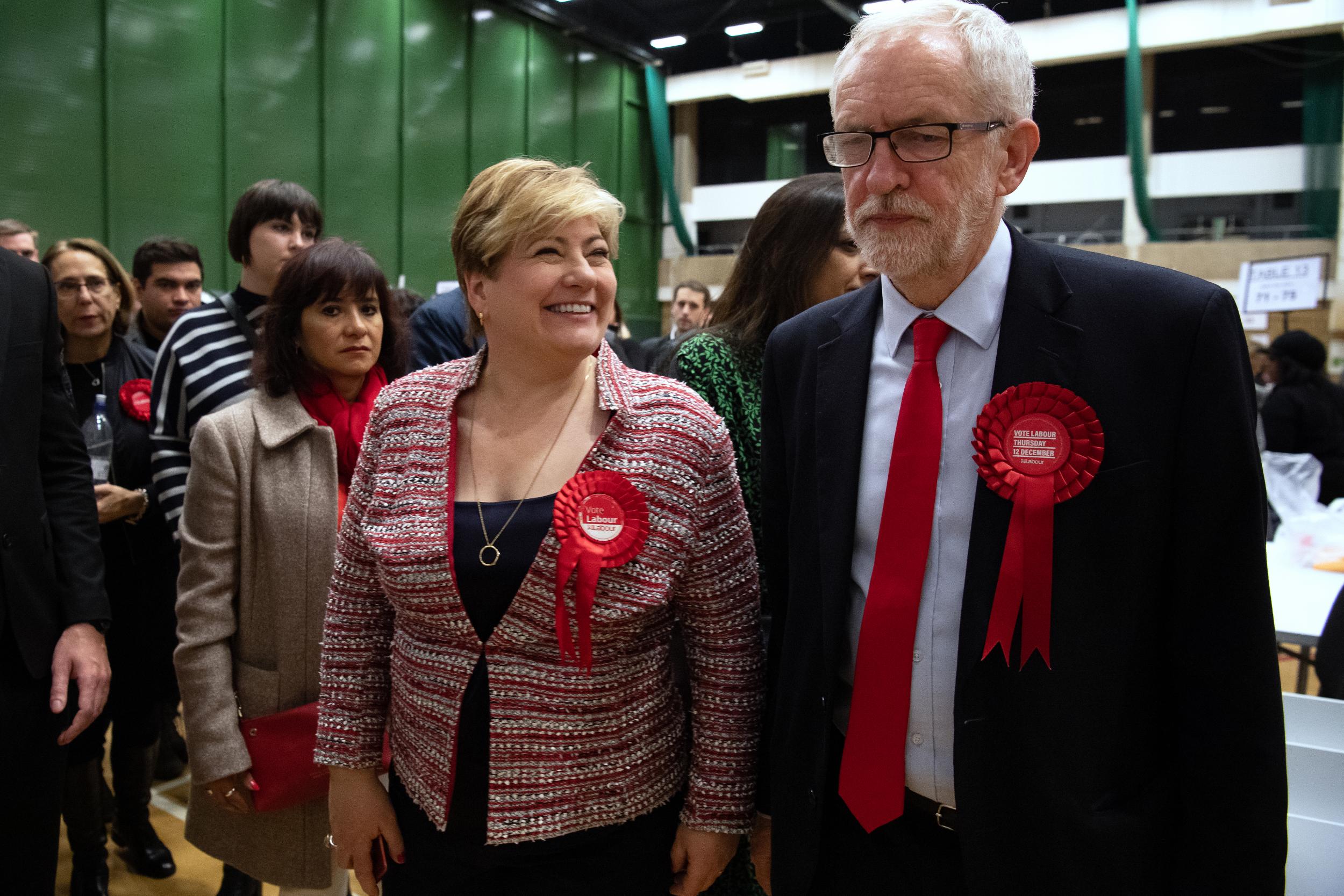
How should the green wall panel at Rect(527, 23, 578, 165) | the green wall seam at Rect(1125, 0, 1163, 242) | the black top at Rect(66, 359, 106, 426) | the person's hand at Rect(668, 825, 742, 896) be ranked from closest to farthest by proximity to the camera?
the person's hand at Rect(668, 825, 742, 896)
the black top at Rect(66, 359, 106, 426)
the green wall seam at Rect(1125, 0, 1163, 242)
the green wall panel at Rect(527, 23, 578, 165)

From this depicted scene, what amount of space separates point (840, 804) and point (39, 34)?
830 cm

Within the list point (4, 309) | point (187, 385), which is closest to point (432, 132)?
point (187, 385)

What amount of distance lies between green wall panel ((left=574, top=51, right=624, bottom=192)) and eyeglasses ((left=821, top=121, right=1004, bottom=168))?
11887mm

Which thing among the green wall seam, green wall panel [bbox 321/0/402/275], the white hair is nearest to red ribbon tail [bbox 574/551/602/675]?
the white hair

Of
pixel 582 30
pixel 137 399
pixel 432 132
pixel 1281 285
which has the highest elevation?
pixel 582 30

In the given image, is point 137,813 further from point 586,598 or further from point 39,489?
point 586,598

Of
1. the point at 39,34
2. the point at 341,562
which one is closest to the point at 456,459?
the point at 341,562

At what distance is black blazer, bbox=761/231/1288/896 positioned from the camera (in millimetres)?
1110

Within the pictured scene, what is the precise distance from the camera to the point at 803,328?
4.79 feet

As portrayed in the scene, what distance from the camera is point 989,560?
117 cm

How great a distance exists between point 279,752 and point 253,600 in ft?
1.03

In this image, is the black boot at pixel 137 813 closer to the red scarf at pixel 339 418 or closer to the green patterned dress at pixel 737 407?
the red scarf at pixel 339 418

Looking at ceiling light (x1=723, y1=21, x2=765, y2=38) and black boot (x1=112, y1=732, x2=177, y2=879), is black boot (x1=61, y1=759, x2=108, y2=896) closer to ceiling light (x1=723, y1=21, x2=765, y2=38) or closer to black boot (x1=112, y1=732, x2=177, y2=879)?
black boot (x1=112, y1=732, x2=177, y2=879)

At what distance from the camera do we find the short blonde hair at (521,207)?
1495 millimetres
